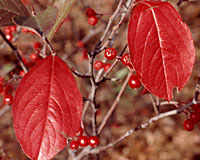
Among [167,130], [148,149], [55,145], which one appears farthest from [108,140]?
[55,145]

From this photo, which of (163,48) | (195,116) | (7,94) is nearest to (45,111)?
(163,48)

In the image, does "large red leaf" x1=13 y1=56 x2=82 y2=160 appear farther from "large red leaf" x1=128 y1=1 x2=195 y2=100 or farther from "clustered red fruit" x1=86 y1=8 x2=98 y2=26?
"clustered red fruit" x1=86 y1=8 x2=98 y2=26

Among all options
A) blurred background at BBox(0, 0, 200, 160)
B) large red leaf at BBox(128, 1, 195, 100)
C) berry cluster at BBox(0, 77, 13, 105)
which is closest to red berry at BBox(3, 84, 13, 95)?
berry cluster at BBox(0, 77, 13, 105)

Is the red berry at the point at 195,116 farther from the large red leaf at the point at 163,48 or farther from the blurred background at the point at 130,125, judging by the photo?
the blurred background at the point at 130,125

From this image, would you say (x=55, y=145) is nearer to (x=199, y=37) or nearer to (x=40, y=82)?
(x=40, y=82)

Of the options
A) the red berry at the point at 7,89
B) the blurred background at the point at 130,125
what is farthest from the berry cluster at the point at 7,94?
the blurred background at the point at 130,125

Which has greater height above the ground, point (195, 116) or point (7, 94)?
point (7, 94)

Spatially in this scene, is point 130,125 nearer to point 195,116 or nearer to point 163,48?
point 195,116
